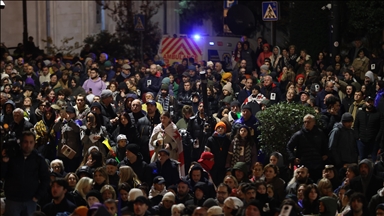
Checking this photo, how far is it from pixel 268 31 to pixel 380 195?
2782 cm

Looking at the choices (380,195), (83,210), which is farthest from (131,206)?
(380,195)

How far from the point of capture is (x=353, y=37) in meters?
32.0

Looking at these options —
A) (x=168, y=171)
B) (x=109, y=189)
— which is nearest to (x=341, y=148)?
(x=168, y=171)

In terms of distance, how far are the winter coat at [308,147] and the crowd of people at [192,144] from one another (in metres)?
0.02

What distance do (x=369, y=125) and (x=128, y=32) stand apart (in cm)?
1890

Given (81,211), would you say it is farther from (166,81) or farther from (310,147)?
(166,81)

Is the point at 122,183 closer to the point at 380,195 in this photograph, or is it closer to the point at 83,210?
the point at 83,210

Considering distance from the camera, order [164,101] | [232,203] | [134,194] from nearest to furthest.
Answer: [232,203] < [134,194] < [164,101]

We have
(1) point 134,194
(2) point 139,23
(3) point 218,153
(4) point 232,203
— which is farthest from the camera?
(2) point 139,23

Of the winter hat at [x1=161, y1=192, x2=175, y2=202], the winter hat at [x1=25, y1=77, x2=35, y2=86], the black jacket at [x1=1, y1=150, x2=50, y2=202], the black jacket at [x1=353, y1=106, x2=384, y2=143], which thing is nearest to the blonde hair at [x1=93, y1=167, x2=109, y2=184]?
the winter hat at [x1=161, y1=192, x2=175, y2=202]

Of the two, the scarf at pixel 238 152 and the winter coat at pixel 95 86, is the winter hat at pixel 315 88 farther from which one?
the winter coat at pixel 95 86

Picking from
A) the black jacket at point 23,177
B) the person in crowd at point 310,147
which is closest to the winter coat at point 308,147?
the person in crowd at point 310,147

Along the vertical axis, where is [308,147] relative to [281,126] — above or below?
below

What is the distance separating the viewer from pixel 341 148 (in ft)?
58.9
